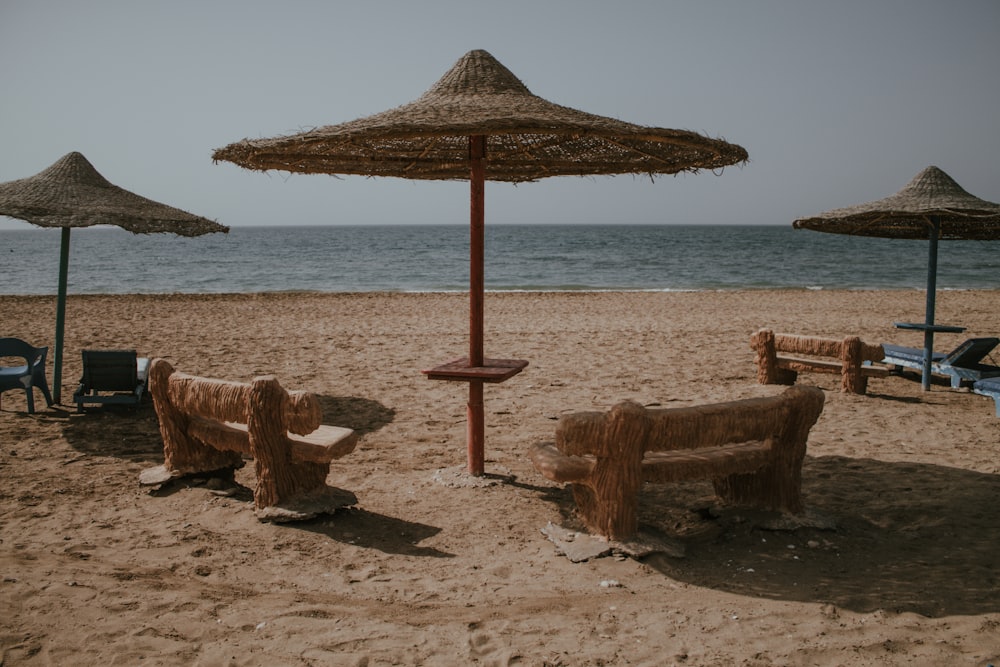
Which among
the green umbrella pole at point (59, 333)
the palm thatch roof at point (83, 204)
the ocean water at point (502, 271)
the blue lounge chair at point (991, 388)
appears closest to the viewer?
the palm thatch roof at point (83, 204)

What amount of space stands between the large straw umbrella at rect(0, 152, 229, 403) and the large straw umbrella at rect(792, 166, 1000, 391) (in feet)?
22.3

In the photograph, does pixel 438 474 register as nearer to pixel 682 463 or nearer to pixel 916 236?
pixel 682 463

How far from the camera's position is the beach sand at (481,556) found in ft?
9.36

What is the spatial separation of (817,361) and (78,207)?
25.3 ft

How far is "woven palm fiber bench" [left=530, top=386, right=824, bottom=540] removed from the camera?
11.5 feet

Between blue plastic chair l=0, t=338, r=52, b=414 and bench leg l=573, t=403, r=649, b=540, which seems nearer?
bench leg l=573, t=403, r=649, b=540

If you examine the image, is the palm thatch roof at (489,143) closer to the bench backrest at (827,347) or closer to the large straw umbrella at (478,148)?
the large straw umbrella at (478,148)

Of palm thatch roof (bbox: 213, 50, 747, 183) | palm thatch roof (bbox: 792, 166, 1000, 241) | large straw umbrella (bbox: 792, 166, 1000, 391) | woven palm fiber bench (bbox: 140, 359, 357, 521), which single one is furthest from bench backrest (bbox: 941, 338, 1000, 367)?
woven palm fiber bench (bbox: 140, 359, 357, 521)

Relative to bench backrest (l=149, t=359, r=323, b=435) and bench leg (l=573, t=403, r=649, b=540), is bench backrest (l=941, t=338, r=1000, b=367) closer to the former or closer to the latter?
bench leg (l=573, t=403, r=649, b=540)

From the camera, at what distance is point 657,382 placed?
27.0 ft

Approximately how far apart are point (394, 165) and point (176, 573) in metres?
3.35

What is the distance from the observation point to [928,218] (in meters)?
7.82

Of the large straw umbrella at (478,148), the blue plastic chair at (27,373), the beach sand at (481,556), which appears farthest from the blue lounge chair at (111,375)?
the large straw umbrella at (478,148)

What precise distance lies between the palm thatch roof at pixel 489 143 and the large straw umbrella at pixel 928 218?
3618 millimetres
